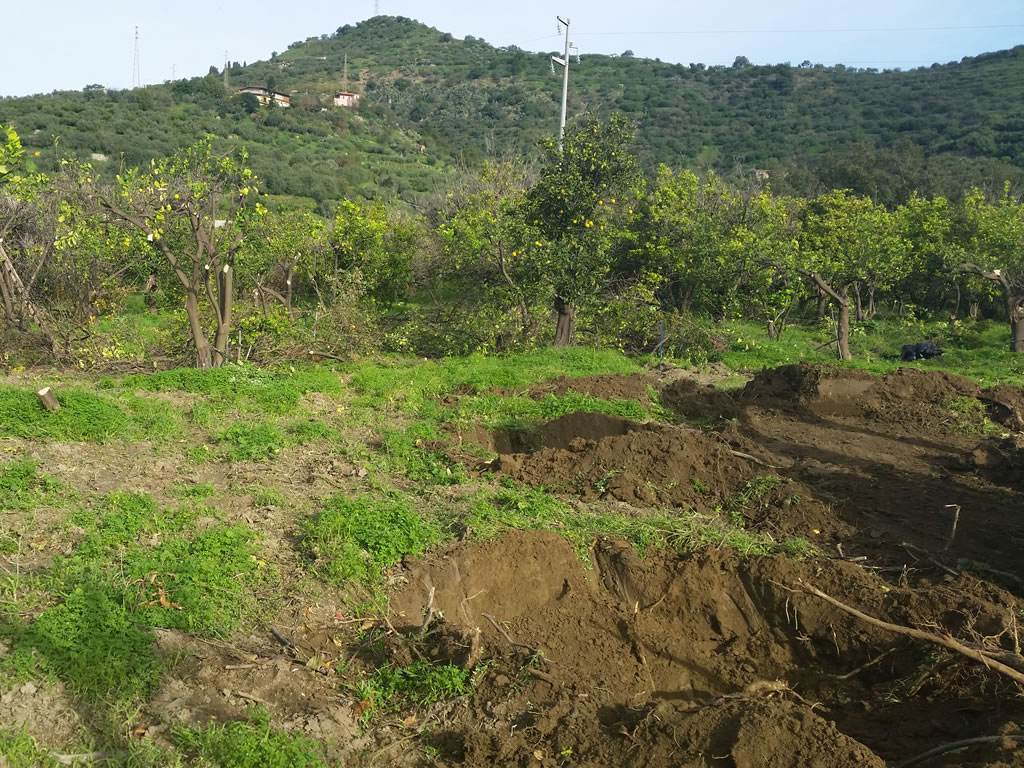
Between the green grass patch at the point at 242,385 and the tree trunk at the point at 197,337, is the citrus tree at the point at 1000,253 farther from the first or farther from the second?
the tree trunk at the point at 197,337

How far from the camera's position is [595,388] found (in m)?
11.4

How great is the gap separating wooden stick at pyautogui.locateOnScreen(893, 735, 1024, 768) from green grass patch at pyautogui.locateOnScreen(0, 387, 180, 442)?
7.51m

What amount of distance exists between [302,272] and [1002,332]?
1764 cm

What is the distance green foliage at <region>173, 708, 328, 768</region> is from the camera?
377 centimetres

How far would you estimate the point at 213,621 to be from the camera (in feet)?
16.6

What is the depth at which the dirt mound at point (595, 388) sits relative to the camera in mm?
11195

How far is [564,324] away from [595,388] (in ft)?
12.3

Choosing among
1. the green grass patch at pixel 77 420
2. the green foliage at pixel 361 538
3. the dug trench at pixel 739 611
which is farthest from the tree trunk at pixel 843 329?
the green grass patch at pixel 77 420

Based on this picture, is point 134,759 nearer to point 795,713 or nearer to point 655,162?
point 795,713

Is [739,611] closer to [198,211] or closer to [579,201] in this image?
[198,211]

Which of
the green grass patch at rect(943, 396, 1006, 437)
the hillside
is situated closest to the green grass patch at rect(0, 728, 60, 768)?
the green grass patch at rect(943, 396, 1006, 437)

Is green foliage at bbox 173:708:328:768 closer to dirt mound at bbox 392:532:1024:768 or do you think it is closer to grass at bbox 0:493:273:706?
grass at bbox 0:493:273:706

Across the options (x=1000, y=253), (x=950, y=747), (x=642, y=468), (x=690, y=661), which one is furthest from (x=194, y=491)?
(x=1000, y=253)

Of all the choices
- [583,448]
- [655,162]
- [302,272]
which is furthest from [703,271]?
[655,162]
